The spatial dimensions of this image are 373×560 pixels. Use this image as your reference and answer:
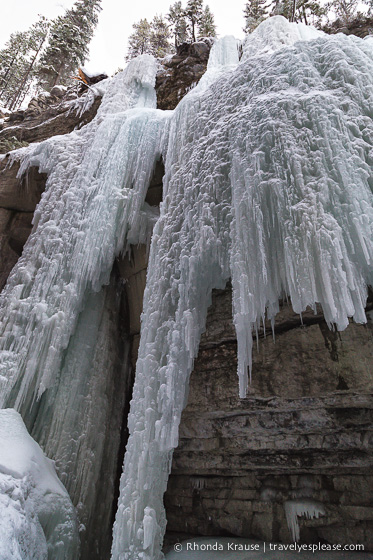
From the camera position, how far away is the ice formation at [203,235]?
7.63 feet

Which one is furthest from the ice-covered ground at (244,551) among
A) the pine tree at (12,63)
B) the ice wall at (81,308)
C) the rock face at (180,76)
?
the pine tree at (12,63)

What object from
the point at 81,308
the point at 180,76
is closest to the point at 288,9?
the point at 180,76

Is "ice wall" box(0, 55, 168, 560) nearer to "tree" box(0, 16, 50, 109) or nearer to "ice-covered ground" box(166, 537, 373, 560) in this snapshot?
"ice-covered ground" box(166, 537, 373, 560)

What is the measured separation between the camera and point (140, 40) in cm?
1484

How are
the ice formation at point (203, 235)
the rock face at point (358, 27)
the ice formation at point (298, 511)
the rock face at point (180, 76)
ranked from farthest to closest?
1. the rock face at point (180, 76)
2. the rock face at point (358, 27)
3. the ice formation at point (298, 511)
4. the ice formation at point (203, 235)

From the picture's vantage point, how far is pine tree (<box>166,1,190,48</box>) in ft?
42.5

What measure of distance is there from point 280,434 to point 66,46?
623 inches

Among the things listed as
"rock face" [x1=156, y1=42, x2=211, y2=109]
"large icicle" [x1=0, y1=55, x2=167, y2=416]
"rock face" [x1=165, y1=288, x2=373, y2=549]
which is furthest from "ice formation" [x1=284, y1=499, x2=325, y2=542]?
"rock face" [x1=156, y1=42, x2=211, y2=109]

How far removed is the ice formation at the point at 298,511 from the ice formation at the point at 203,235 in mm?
1508

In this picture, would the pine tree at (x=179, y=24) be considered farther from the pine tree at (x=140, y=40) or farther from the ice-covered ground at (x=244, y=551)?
the ice-covered ground at (x=244, y=551)

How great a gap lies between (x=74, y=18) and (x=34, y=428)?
16.7m

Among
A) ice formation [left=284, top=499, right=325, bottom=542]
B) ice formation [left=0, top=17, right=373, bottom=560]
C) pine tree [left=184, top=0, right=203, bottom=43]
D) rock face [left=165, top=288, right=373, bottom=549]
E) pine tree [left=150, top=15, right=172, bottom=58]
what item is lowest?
ice formation [left=284, top=499, right=325, bottom=542]

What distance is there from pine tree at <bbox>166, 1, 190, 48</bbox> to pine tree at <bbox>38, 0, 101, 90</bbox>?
347cm

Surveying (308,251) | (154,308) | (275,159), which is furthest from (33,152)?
(308,251)
